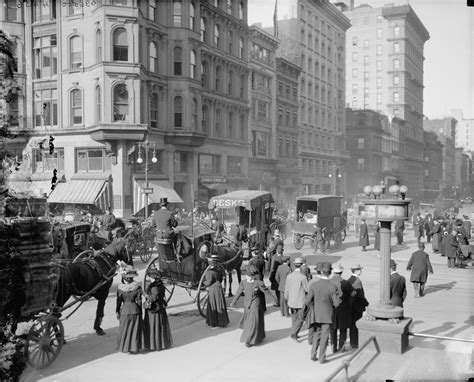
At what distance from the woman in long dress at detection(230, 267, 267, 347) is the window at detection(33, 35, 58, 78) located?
29195 millimetres

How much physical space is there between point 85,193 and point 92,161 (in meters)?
2.56

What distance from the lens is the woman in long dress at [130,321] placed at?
9.55m

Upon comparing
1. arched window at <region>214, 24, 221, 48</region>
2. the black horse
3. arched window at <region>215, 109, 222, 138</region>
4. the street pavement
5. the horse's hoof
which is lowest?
the street pavement

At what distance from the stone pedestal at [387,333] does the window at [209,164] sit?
2997 cm

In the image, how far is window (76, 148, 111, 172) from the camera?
3422 cm

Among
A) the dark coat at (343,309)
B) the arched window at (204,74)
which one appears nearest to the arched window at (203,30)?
the arched window at (204,74)

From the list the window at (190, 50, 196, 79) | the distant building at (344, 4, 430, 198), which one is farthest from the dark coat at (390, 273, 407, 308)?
the window at (190, 50, 196, 79)

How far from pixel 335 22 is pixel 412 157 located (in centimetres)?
6061

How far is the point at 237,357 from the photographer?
9.59 m

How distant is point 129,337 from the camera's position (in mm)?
9555

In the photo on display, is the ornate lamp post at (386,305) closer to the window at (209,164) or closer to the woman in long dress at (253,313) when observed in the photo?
the woman in long dress at (253,313)

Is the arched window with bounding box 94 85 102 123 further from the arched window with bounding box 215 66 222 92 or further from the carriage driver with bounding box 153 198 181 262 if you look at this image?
the carriage driver with bounding box 153 198 181 262

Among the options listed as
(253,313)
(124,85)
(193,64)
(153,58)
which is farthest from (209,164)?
(253,313)

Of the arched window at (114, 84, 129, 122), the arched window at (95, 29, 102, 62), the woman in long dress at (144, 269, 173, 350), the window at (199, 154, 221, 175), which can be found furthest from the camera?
the window at (199, 154, 221, 175)
